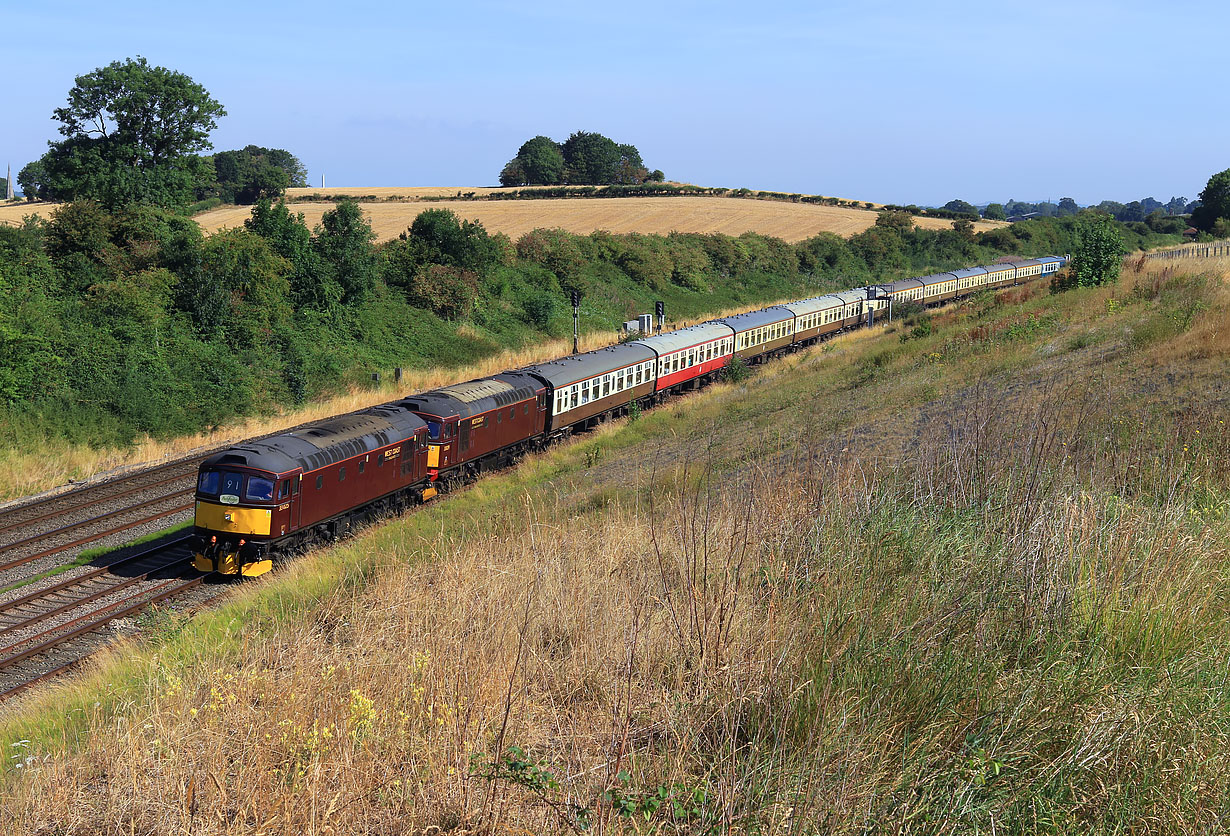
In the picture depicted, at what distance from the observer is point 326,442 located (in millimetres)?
20344

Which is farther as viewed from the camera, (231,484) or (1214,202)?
(1214,202)

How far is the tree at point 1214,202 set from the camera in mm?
111875

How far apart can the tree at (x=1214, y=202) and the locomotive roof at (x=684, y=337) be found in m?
95.6

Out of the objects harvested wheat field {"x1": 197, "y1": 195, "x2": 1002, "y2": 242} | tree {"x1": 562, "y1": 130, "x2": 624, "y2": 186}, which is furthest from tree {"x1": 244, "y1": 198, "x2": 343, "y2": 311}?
tree {"x1": 562, "y1": 130, "x2": 624, "y2": 186}

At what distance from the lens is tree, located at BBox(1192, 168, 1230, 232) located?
11188 centimetres

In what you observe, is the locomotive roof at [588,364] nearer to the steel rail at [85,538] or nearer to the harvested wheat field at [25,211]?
the steel rail at [85,538]

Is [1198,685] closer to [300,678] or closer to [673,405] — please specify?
[300,678]

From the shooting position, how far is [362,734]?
6.11 meters

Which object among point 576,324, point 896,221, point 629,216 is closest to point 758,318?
point 576,324

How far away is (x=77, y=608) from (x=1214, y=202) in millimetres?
136962

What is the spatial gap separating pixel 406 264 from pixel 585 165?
90414 millimetres

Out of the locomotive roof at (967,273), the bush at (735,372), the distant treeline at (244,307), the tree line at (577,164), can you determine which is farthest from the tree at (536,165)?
the bush at (735,372)

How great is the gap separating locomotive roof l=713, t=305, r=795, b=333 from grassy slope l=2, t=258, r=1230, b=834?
37070 millimetres

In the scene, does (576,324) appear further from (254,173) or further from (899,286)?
(254,173)
